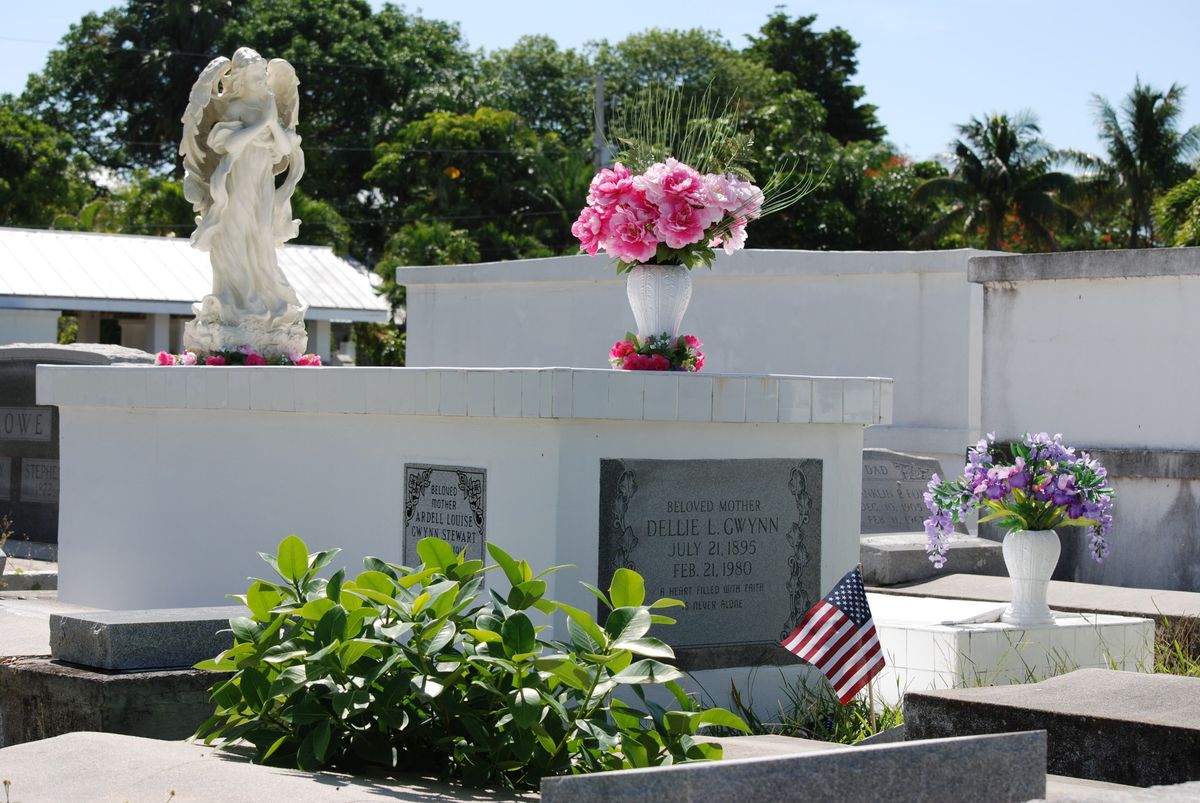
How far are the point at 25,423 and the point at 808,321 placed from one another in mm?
7767

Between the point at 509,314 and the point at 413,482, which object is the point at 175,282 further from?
the point at 413,482

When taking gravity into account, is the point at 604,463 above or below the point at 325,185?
below

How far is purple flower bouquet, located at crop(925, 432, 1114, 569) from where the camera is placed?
838 cm

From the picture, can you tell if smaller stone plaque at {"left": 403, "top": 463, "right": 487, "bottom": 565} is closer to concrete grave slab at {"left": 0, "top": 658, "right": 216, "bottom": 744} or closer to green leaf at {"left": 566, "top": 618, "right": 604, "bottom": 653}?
concrete grave slab at {"left": 0, "top": 658, "right": 216, "bottom": 744}

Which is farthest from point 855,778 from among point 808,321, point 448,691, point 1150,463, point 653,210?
point 808,321

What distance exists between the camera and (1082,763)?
5.10m

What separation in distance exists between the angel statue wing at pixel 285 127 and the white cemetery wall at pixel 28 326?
16127mm

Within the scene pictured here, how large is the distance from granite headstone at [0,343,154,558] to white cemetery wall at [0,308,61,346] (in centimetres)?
1104

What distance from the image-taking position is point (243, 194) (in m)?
10.7

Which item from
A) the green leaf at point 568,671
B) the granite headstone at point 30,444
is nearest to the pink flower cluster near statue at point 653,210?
the green leaf at point 568,671

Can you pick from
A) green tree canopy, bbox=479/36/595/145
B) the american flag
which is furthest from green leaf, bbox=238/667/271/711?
green tree canopy, bbox=479/36/595/145

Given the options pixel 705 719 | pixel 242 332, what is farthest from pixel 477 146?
pixel 705 719

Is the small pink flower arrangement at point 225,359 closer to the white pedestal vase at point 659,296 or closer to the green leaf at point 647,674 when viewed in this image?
the white pedestal vase at point 659,296

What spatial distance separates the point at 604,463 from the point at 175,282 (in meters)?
23.3
